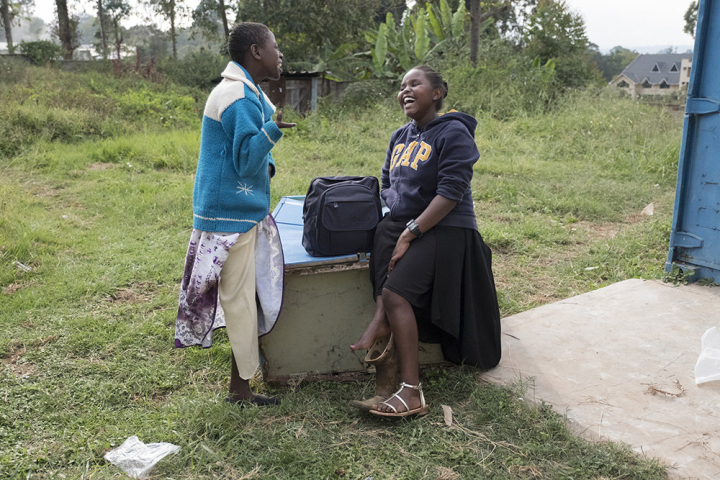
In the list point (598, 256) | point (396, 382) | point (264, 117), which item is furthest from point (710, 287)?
point (264, 117)

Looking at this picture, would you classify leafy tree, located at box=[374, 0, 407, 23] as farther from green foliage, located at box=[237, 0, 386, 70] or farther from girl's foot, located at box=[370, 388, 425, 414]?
girl's foot, located at box=[370, 388, 425, 414]

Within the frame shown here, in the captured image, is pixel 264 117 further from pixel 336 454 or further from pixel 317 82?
pixel 317 82

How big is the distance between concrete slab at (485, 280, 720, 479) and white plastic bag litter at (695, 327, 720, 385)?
40mm

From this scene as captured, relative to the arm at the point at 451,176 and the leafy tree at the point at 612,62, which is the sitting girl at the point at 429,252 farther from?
the leafy tree at the point at 612,62

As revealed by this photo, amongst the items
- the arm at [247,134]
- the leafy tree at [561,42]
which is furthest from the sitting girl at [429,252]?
the leafy tree at [561,42]

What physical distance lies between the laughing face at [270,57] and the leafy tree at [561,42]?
49.3 feet

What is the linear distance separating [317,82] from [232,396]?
12002 mm

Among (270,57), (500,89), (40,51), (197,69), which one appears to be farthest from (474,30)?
(40,51)

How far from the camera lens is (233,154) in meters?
2.48

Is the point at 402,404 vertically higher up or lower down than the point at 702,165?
lower down

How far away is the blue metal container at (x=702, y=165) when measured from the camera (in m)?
3.92

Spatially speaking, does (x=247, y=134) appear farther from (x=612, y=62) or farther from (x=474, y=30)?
(x=612, y=62)

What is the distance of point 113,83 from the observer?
14.4 m

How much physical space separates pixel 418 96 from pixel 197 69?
16.9m
